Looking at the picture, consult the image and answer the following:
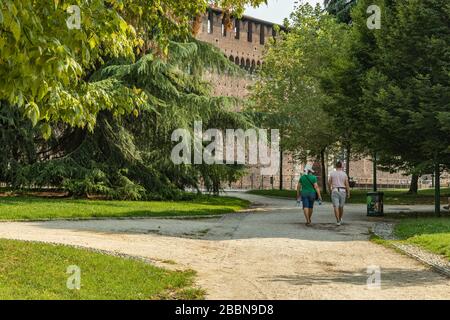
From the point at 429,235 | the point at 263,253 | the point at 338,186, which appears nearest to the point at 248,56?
the point at 338,186

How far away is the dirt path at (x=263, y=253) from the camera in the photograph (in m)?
7.81

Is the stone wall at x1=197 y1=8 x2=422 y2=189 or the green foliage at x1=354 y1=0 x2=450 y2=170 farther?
the stone wall at x1=197 y1=8 x2=422 y2=189

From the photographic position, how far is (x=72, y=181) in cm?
2503

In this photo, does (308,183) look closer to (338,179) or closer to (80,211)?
(338,179)

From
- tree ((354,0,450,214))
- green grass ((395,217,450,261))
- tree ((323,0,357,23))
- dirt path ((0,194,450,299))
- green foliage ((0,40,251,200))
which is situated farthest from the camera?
tree ((323,0,357,23))

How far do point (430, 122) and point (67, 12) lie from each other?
1405cm

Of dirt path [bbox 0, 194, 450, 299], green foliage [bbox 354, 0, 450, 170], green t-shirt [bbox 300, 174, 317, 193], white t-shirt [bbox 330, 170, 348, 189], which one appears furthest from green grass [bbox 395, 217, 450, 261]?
green foliage [bbox 354, 0, 450, 170]

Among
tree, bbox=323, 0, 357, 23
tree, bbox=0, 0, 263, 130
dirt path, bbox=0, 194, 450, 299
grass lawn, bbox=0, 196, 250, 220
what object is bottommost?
dirt path, bbox=0, 194, 450, 299

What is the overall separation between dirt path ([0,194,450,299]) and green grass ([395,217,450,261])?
0.93 metres

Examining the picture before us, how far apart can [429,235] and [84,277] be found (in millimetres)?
Answer: 8748

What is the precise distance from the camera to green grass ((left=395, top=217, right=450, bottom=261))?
12106 millimetres

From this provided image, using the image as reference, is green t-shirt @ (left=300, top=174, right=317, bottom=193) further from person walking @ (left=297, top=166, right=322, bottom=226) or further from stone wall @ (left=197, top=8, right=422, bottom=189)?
stone wall @ (left=197, top=8, right=422, bottom=189)

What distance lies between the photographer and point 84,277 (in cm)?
789
